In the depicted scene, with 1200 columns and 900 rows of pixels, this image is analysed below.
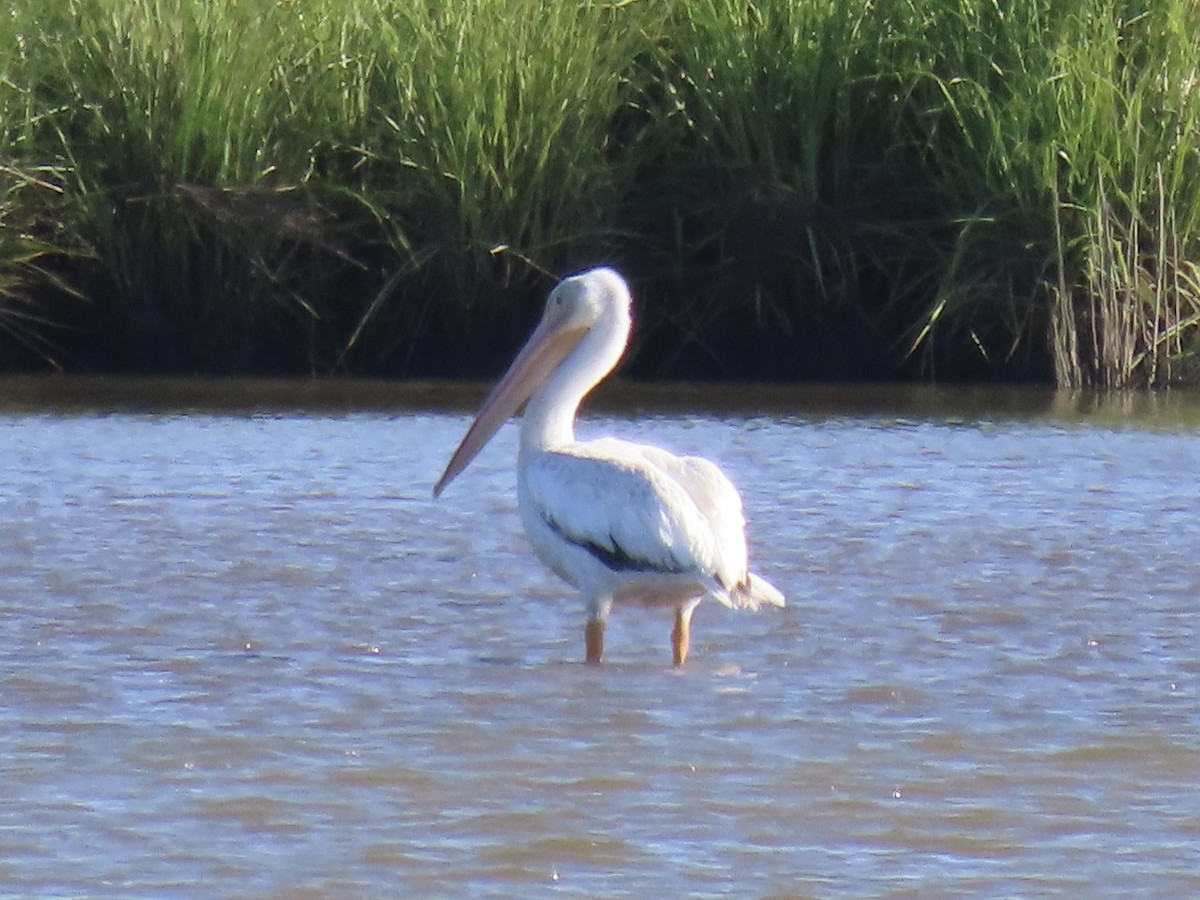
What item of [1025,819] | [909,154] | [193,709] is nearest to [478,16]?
[909,154]

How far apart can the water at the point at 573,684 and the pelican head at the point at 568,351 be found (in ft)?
1.90

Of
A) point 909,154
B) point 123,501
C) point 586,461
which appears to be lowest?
point 123,501

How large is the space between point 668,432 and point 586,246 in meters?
2.01

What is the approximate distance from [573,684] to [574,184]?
6.88 m

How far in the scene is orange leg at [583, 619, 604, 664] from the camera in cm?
633

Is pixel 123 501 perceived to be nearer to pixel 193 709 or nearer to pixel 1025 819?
pixel 193 709

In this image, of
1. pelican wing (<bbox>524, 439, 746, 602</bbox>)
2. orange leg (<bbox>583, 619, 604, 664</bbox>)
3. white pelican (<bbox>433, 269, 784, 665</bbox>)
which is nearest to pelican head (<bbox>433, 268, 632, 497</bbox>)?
white pelican (<bbox>433, 269, 784, 665</bbox>)

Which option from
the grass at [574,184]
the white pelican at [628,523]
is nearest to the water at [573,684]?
the white pelican at [628,523]

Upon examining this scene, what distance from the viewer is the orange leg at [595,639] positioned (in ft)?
20.8

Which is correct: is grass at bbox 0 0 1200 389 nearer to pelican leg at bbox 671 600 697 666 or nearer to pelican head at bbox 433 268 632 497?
pelican head at bbox 433 268 632 497

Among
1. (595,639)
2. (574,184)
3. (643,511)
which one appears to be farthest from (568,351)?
(574,184)

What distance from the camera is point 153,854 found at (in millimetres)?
4285

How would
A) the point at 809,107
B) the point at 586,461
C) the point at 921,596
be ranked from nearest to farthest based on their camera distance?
1. the point at 586,461
2. the point at 921,596
3. the point at 809,107

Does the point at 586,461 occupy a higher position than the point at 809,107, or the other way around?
the point at 809,107
